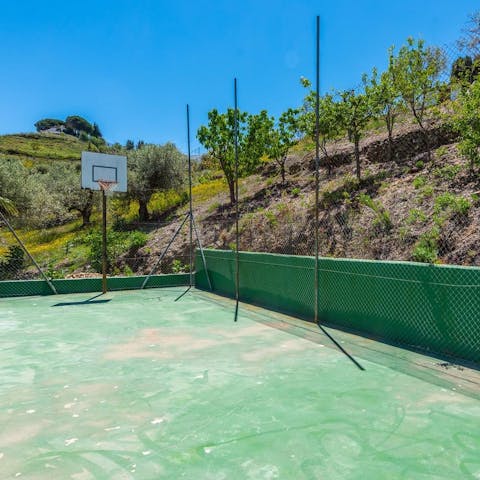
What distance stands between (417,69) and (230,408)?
42.9 feet

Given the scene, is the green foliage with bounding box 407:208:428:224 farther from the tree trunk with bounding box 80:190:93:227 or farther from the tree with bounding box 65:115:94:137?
the tree with bounding box 65:115:94:137

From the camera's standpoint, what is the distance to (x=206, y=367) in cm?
505

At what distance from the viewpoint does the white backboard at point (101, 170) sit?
11539 millimetres

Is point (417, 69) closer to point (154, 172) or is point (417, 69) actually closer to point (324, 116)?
point (324, 116)

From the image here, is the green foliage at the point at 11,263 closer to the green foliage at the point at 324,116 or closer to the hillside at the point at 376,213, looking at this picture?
the hillside at the point at 376,213

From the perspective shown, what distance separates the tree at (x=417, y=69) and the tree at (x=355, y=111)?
4.01 feet

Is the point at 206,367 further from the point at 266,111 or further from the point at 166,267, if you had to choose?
the point at 266,111

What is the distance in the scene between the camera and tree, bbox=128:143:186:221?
23828 mm

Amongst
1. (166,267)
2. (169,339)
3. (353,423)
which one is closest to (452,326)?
(353,423)

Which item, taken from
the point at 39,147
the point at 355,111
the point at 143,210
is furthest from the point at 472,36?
the point at 39,147

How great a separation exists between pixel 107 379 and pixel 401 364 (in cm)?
347

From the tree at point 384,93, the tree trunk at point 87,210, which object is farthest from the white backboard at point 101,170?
the tree trunk at point 87,210

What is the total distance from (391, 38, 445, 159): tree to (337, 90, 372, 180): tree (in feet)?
4.01

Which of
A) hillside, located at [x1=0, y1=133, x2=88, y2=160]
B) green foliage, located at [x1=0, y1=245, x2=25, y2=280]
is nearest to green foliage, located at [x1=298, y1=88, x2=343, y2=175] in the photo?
green foliage, located at [x1=0, y1=245, x2=25, y2=280]
